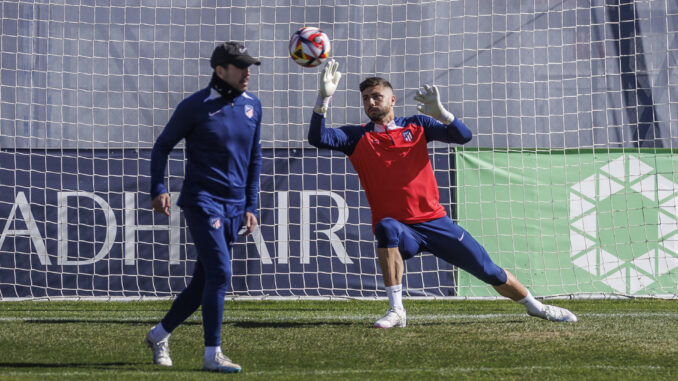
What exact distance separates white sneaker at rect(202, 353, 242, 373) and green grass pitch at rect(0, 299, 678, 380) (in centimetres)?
7

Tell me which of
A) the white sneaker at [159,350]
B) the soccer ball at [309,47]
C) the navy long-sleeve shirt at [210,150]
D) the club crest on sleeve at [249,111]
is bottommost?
the white sneaker at [159,350]

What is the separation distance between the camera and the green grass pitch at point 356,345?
16.6 ft

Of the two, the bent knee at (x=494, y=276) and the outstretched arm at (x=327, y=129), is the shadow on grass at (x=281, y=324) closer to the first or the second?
the bent knee at (x=494, y=276)

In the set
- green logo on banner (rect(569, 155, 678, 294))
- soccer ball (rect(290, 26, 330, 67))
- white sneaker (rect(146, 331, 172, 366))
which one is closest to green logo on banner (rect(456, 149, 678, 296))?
green logo on banner (rect(569, 155, 678, 294))

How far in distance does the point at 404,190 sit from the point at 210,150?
2.35 meters

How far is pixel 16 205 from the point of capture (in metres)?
10.5

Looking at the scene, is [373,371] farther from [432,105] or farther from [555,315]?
Result: [555,315]

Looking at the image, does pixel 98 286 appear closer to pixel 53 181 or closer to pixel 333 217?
pixel 53 181

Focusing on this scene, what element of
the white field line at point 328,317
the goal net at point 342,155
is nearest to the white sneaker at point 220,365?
the white field line at point 328,317

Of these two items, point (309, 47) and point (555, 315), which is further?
point (555, 315)

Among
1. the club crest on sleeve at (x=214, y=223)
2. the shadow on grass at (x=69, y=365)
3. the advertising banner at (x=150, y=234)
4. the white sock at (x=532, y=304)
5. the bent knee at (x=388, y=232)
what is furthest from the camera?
the advertising banner at (x=150, y=234)

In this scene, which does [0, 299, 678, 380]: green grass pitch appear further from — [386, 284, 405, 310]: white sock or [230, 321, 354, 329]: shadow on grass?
[386, 284, 405, 310]: white sock

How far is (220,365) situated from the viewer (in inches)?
196

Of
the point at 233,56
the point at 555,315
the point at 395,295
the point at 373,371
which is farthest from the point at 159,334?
the point at 555,315
